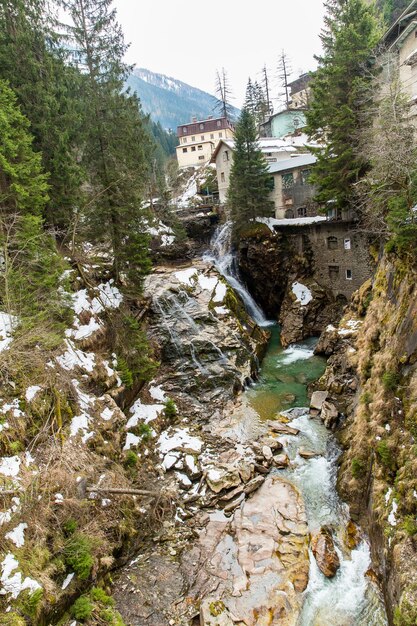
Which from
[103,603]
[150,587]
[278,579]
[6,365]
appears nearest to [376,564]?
[278,579]

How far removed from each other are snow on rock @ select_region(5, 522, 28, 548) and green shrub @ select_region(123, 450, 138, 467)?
4869 mm

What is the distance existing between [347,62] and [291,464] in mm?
21814

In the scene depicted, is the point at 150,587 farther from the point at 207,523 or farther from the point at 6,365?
the point at 6,365

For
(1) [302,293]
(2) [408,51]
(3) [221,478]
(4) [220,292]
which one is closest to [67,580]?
(3) [221,478]

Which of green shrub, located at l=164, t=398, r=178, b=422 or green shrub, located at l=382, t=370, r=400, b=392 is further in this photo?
green shrub, located at l=164, t=398, r=178, b=422

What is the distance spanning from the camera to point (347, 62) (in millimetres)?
19547

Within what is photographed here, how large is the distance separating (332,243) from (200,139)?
49677 millimetres

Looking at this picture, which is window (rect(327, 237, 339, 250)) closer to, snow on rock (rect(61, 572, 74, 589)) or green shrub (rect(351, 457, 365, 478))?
green shrub (rect(351, 457, 365, 478))

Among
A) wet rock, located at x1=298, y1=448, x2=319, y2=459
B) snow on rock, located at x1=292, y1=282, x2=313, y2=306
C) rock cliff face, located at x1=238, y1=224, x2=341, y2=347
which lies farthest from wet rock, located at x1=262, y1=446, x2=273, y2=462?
snow on rock, located at x1=292, y1=282, x2=313, y2=306

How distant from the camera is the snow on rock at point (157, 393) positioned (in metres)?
17.2

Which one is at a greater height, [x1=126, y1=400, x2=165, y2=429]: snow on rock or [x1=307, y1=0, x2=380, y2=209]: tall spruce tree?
[x1=307, y1=0, x2=380, y2=209]: tall spruce tree

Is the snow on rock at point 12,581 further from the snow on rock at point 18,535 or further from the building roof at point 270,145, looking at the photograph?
the building roof at point 270,145

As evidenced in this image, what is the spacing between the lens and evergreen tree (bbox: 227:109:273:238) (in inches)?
1128

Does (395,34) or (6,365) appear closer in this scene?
(6,365)
